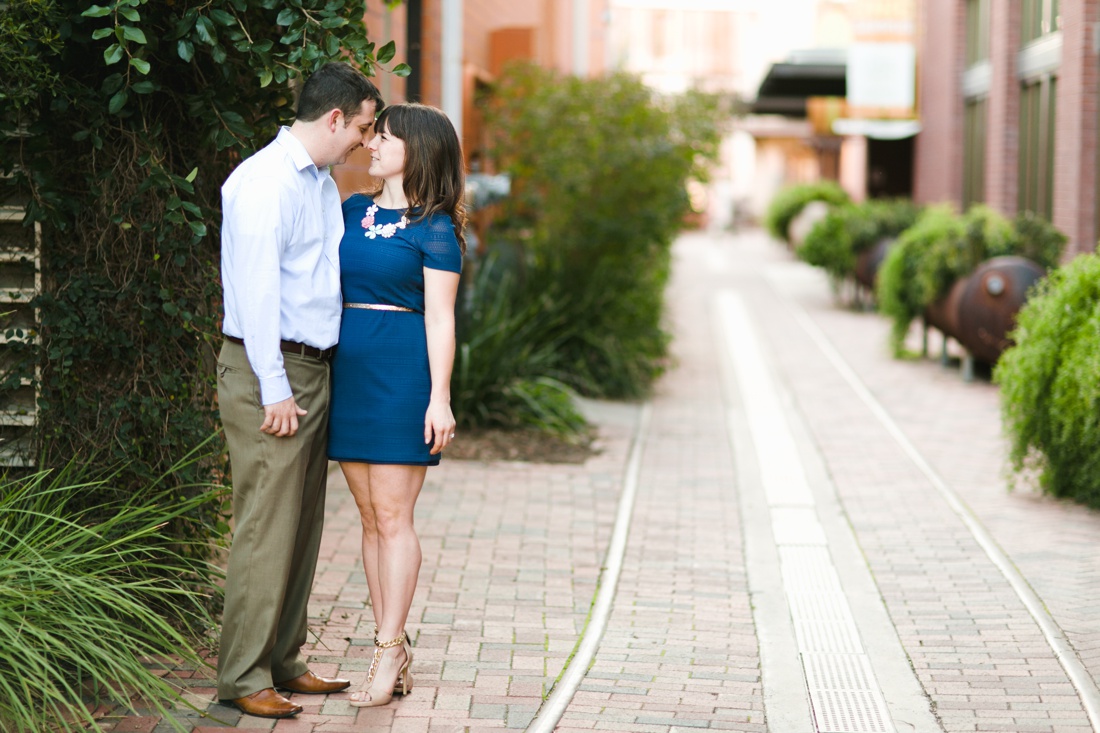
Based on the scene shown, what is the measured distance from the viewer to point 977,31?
19578mm

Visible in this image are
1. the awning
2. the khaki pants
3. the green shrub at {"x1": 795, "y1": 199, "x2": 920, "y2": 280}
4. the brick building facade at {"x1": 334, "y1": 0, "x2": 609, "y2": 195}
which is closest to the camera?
the khaki pants

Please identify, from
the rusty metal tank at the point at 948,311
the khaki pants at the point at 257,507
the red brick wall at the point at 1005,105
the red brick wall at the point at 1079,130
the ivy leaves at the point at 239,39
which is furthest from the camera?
the red brick wall at the point at 1005,105

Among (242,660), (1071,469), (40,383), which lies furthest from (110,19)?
(1071,469)

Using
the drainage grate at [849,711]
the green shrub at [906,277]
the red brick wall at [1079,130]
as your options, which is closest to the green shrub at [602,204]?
the green shrub at [906,277]

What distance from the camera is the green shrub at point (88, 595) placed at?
11.9ft

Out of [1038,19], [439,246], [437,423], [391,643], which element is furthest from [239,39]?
[1038,19]

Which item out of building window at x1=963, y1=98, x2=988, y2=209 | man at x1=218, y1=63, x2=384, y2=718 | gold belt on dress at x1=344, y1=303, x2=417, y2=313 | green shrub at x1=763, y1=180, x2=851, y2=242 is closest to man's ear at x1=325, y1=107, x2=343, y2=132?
man at x1=218, y1=63, x2=384, y2=718

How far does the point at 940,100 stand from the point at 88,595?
2009 cm

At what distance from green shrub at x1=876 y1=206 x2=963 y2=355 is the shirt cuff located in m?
10.4

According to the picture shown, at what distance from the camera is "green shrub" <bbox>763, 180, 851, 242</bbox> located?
25.3m

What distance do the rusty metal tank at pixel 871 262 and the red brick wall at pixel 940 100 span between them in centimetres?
271

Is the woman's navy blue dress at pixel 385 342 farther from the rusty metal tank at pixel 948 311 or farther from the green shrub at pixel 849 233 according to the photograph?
the green shrub at pixel 849 233

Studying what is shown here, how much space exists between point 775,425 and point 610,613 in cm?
489

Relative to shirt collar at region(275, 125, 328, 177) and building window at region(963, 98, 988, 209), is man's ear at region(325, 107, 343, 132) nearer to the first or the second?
shirt collar at region(275, 125, 328, 177)
